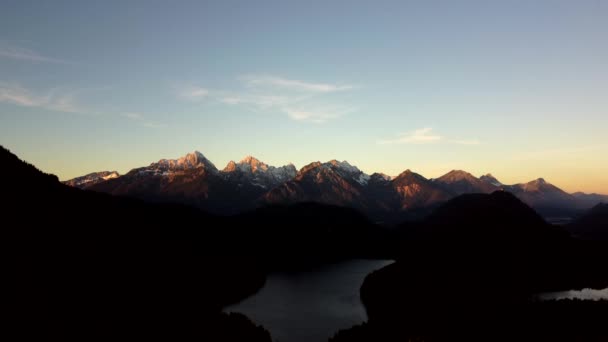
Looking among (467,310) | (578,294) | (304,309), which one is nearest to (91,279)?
(304,309)

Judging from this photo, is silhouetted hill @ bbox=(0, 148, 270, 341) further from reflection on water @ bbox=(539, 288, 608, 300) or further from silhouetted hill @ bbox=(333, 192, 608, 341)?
reflection on water @ bbox=(539, 288, 608, 300)

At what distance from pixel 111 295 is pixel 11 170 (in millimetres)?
59775

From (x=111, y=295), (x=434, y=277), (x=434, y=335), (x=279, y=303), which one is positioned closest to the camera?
(x=434, y=335)

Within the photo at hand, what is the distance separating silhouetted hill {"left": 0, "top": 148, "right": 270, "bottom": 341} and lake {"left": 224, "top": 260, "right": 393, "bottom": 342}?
7494 millimetres

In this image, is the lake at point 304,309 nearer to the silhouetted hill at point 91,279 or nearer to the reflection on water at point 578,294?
the silhouetted hill at point 91,279

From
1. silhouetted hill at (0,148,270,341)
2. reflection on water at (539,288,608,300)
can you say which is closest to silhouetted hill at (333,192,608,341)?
reflection on water at (539,288,608,300)

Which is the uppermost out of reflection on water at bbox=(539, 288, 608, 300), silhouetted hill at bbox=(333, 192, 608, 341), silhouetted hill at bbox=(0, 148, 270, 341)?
silhouetted hill at bbox=(0, 148, 270, 341)

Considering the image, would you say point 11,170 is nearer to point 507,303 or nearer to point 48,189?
point 48,189

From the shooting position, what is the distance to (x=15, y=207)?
139375 millimetres

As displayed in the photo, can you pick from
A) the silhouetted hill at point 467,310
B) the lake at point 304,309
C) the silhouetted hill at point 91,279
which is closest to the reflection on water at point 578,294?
the silhouetted hill at point 467,310

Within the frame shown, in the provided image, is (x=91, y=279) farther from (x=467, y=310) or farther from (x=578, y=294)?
(x=578, y=294)

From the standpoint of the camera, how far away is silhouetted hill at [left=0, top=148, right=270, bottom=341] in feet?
364

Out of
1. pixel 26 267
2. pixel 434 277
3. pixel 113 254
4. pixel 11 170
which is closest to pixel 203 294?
pixel 113 254

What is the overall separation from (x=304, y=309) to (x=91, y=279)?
220 ft
